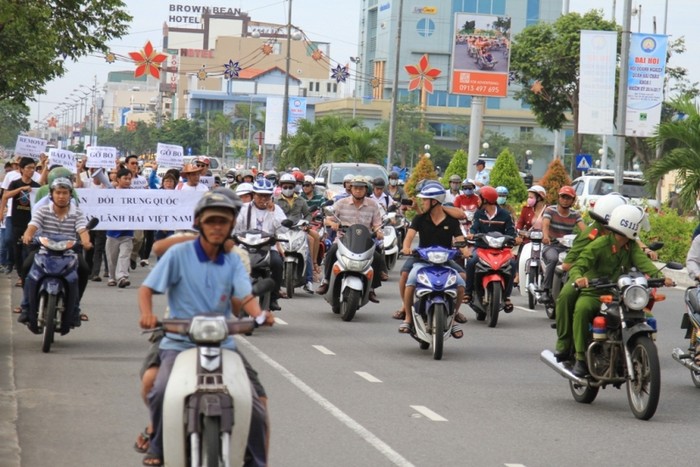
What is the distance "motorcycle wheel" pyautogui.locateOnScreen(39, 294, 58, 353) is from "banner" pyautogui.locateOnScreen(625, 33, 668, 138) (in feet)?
61.5

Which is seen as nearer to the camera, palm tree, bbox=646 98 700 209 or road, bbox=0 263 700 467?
road, bbox=0 263 700 467

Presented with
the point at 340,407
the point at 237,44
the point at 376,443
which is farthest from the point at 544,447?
the point at 237,44

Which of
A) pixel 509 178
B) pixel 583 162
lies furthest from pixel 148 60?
pixel 583 162

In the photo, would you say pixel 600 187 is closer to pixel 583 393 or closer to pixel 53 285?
pixel 53 285

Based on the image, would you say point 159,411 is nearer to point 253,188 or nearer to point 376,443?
point 376,443

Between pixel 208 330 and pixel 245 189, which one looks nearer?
pixel 208 330

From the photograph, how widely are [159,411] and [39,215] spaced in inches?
302

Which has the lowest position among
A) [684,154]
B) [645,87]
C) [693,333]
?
[693,333]

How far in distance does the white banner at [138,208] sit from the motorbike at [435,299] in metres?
4.62

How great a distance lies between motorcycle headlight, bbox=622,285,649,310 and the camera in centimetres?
1053

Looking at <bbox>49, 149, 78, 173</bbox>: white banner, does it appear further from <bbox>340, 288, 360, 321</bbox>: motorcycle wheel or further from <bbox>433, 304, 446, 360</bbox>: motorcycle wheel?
<bbox>433, 304, 446, 360</bbox>: motorcycle wheel

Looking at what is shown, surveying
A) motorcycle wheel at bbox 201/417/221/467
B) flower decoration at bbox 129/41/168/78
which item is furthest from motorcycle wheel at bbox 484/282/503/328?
flower decoration at bbox 129/41/168/78

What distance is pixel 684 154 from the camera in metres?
26.3

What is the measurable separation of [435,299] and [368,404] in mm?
2960
